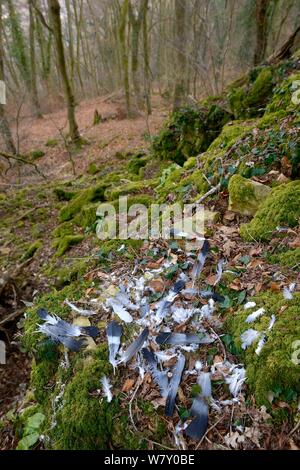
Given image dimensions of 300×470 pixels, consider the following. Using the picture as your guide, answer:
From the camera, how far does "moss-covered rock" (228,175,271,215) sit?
3.57 meters

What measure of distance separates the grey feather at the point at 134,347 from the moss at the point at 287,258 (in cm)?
122

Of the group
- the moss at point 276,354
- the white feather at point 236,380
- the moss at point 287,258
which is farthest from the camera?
the moss at point 287,258

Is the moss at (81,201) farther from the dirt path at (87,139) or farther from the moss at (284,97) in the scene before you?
the dirt path at (87,139)

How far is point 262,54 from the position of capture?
8.41 meters

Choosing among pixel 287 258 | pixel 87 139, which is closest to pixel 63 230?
pixel 287 258

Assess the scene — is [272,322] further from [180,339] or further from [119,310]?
[119,310]

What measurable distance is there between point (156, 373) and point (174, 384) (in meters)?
0.16

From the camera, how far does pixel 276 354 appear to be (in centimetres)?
211

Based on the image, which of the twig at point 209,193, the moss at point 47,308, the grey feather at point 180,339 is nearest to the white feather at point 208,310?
the grey feather at point 180,339

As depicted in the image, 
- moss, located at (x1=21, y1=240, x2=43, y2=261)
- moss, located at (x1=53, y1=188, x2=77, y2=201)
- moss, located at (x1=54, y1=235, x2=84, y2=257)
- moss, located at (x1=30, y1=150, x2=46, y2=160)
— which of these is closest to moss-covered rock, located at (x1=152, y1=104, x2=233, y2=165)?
moss, located at (x1=53, y1=188, x2=77, y2=201)

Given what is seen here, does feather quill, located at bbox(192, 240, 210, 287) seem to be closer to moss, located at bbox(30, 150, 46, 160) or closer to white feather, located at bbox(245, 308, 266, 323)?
white feather, located at bbox(245, 308, 266, 323)

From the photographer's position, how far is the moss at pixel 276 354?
6.56 ft

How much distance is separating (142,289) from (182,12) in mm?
10759

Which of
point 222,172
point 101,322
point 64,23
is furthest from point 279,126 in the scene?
point 64,23
